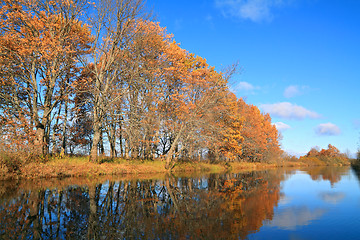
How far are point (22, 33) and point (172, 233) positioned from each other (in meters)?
22.3

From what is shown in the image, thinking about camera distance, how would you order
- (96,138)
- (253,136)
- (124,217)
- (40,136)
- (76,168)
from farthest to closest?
(253,136) < (96,138) < (40,136) < (76,168) < (124,217)

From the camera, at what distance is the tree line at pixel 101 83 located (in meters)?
19.7

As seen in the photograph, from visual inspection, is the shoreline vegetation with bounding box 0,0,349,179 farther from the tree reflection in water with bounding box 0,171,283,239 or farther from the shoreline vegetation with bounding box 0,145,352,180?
the tree reflection in water with bounding box 0,171,283,239

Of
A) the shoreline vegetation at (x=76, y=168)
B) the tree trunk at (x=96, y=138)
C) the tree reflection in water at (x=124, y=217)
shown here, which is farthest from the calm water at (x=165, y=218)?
the tree trunk at (x=96, y=138)

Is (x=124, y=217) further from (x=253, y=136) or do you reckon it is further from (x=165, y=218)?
(x=253, y=136)

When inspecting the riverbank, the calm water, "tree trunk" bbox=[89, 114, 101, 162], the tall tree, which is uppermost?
the tall tree

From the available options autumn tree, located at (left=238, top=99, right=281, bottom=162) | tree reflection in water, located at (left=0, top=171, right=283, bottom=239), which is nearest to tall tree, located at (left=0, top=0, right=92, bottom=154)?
tree reflection in water, located at (left=0, top=171, right=283, bottom=239)

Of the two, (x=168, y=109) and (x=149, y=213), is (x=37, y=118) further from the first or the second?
(x=149, y=213)

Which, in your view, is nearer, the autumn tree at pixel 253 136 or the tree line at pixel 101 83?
the tree line at pixel 101 83

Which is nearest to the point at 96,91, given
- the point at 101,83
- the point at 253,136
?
the point at 101,83

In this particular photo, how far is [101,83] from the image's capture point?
23.8m

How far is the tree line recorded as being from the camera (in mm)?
19672

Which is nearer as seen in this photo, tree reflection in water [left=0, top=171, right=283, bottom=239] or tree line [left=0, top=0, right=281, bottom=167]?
tree reflection in water [left=0, top=171, right=283, bottom=239]

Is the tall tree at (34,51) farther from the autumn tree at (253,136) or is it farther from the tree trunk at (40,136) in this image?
the autumn tree at (253,136)
